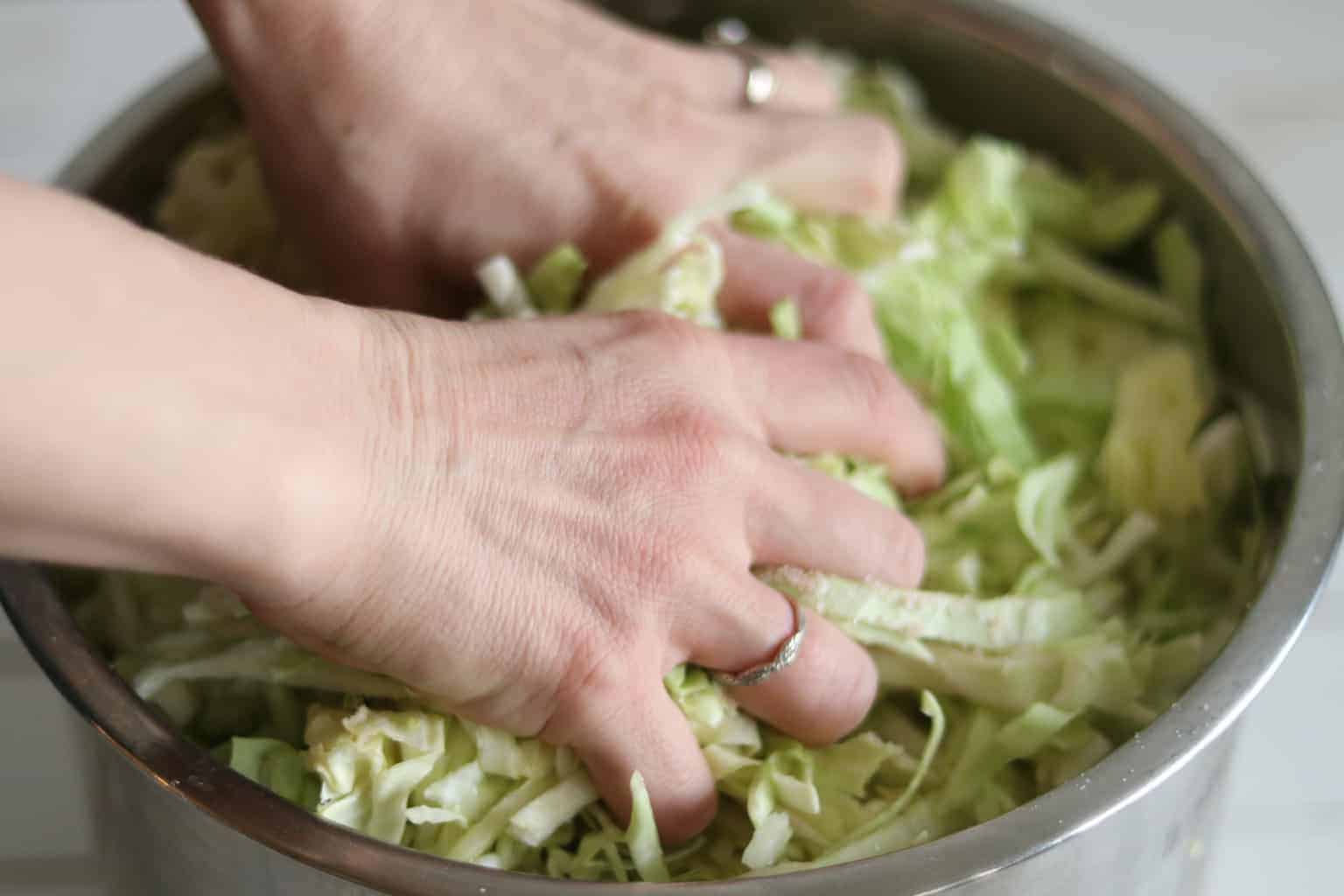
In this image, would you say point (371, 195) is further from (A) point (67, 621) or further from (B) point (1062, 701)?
(B) point (1062, 701)

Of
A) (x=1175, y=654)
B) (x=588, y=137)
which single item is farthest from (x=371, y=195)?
(x=1175, y=654)

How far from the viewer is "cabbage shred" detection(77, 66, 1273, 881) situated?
0.76 metres

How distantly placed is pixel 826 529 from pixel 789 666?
0.26 feet

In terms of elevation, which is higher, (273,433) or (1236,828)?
(273,433)

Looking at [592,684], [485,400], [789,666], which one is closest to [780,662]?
[789,666]

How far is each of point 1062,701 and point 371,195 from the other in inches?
21.2

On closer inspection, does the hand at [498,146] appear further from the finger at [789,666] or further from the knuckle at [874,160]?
the finger at [789,666]

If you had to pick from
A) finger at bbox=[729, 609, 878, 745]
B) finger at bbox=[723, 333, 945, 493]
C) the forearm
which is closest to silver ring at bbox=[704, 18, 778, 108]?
finger at bbox=[723, 333, 945, 493]

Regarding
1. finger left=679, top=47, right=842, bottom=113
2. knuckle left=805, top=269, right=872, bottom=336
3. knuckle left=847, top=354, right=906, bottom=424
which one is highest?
finger left=679, top=47, right=842, bottom=113

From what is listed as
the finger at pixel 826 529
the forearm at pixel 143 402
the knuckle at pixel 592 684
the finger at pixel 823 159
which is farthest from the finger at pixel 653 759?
the finger at pixel 823 159

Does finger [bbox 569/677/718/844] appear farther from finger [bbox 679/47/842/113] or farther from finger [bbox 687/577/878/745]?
finger [bbox 679/47/842/113]

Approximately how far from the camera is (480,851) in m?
0.75

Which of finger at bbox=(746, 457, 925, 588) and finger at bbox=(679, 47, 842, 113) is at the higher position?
finger at bbox=(679, 47, 842, 113)

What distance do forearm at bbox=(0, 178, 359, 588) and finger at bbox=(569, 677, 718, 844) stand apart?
21cm
